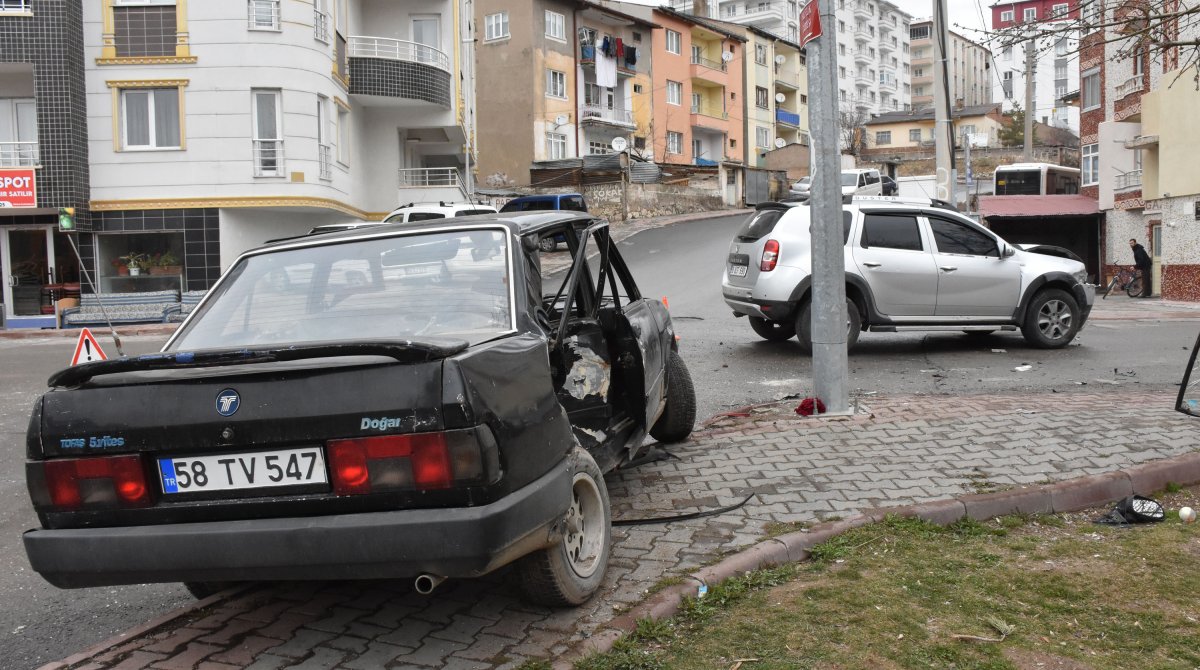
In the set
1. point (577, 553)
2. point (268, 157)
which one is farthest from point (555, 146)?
point (577, 553)

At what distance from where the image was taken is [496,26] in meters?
48.1

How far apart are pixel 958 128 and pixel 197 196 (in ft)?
253

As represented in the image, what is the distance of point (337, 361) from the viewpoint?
3.30 m

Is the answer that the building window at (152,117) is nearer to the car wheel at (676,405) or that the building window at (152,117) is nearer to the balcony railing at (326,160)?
the balcony railing at (326,160)

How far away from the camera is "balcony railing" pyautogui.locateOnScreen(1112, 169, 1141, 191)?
32.8m

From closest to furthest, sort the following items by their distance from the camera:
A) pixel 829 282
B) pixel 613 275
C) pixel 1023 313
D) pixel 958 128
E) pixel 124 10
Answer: pixel 613 275, pixel 829 282, pixel 1023 313, pixel 124 10, pixel 958 128

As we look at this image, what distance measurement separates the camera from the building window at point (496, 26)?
47.6m

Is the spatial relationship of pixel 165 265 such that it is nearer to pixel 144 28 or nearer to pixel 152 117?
pixel 152 117

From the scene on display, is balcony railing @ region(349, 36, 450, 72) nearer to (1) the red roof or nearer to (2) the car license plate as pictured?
(1) the red roof

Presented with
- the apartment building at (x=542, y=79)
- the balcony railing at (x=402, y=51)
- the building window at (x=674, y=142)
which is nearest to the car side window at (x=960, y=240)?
the balcony railing at (x=402, y=51)

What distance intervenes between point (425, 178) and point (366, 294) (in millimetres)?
29660

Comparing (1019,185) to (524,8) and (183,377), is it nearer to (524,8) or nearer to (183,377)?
(524,8)

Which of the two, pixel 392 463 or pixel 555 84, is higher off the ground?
pixel 555 84

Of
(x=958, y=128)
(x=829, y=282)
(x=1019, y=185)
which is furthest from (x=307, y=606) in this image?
(x=958, y=128)
